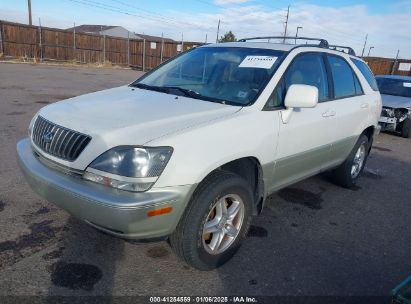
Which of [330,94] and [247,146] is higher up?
[330,94]

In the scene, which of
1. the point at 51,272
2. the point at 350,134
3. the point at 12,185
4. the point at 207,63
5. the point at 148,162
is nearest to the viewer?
the point at 148,162

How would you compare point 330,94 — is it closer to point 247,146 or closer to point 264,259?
point 247,146

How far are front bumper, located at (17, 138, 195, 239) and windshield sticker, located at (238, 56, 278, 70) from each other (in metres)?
1.54

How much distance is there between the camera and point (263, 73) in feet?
11.0

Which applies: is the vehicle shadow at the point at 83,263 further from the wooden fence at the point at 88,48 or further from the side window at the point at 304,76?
the wooden fence at the point at 88,48

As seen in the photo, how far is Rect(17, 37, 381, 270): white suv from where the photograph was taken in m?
2.37

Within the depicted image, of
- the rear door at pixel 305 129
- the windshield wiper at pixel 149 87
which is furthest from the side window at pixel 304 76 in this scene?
the windshield wiper at pixel 149 87

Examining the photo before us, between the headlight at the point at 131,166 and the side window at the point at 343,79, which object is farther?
the side window at the point at 343,79

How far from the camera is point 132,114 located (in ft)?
9.09

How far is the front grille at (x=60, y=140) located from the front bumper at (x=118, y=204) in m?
0.16

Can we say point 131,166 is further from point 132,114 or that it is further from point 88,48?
point 88,48

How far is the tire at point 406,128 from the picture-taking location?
30.5ft

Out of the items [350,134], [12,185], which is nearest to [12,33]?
[12,185]

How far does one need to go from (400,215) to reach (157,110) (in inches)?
129
